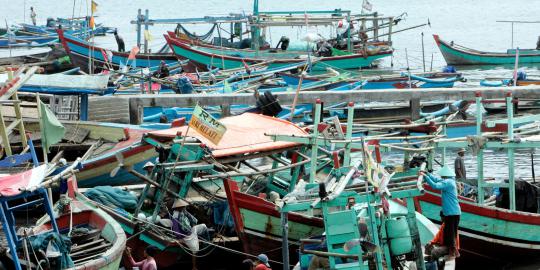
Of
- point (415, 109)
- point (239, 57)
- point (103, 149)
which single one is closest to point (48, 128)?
point (103, 149)

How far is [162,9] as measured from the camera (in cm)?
9800

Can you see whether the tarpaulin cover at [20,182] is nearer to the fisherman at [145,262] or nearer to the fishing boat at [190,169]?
the fisherman at [145,262]

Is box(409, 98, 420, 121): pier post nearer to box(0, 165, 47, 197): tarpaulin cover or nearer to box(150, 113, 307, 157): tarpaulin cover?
box(150, 113, 307, 157): tarpaulin cover

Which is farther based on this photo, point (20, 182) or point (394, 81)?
point (394, 81)

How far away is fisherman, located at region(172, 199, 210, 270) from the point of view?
16.3 meters

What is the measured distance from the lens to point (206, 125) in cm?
1600

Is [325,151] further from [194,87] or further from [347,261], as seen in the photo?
[194,87]

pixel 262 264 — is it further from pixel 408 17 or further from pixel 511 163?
pixel 408 17

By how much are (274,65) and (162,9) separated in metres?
61.7

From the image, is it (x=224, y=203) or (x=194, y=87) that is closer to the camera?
(x=224, y=203)

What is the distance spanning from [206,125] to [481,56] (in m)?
33.2

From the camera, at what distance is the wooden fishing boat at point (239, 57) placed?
130 feet

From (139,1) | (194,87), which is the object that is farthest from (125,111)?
(139,1)

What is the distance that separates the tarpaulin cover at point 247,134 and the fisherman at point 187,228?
107 centimetres
